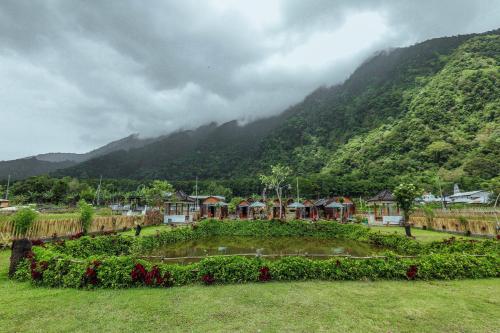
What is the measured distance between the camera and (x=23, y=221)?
13.1 meters

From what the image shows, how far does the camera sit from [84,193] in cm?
6325

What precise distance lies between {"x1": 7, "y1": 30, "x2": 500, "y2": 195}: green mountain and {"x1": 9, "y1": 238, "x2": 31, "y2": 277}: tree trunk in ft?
207

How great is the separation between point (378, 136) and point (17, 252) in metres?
95.1

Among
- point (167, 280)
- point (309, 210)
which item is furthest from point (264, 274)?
point (309, 210)

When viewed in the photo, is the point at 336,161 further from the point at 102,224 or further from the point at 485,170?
the point at 102,224

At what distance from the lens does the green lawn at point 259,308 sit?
16.4ft

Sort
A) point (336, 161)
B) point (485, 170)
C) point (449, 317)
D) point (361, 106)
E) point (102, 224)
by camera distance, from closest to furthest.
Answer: point (449, 317) → point (102, 224) → point (485, 170) → point (336, 161) → point (361, 106)

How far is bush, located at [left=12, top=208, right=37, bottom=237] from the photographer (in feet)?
43.1

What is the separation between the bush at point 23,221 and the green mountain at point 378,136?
60202mm

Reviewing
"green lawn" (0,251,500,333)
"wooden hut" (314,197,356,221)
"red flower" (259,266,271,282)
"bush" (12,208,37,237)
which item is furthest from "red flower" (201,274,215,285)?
"wooden hut" (314,197,356,221)

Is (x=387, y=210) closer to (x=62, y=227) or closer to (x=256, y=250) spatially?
(x=256, y=250)

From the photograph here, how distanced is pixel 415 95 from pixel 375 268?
342 feet

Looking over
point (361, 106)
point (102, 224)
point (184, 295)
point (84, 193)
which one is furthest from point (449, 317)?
point (361, 106)

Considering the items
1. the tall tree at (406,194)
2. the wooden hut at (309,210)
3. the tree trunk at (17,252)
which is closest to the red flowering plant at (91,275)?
the tree trunk at (17,252)
